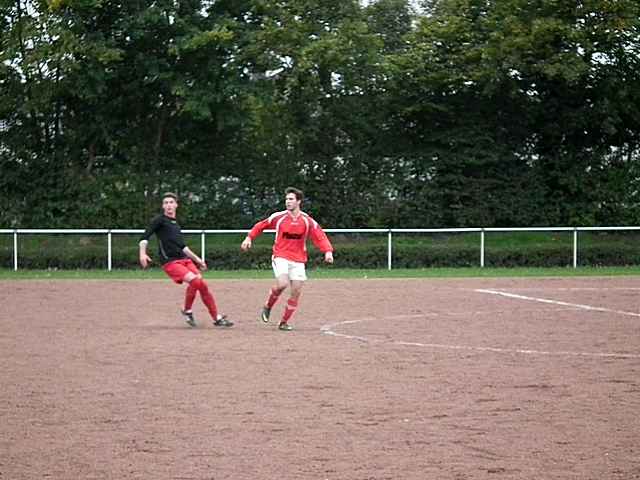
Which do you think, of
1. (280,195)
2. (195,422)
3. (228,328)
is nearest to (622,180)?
(280,195)

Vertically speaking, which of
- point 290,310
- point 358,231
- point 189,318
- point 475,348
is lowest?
point 475,348

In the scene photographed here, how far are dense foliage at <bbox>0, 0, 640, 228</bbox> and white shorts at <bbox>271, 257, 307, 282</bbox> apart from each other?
19281 millimetres

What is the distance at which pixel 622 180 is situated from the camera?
135 ft

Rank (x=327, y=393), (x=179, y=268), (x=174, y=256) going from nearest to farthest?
(x=327, y=393)
(x=179, y=268)
(x=174, y=256)

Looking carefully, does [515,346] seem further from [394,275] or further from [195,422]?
[394,275]

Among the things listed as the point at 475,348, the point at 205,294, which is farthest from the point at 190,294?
the point at 475,348

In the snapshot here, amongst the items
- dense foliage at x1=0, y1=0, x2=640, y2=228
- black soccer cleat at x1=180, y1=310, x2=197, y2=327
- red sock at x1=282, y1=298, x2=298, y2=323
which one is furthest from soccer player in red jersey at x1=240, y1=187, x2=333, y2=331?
dense foliage at x1=0, y1=0, x2=640, y2=228

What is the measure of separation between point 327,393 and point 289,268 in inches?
276

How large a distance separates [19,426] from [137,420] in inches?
34.4

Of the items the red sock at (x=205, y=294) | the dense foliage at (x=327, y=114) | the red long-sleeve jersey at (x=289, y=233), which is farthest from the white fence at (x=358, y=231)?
the red long-sleeve jersey at (x=289, y=233)

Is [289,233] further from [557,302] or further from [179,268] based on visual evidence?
[557,302]

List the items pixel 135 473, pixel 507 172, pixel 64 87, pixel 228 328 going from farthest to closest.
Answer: pixel 507 172, pixel 64 87, pixel 228 328, pixel 135 473

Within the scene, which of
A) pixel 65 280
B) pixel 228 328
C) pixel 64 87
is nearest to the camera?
pixel 228 328

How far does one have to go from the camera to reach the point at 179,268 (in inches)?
788
